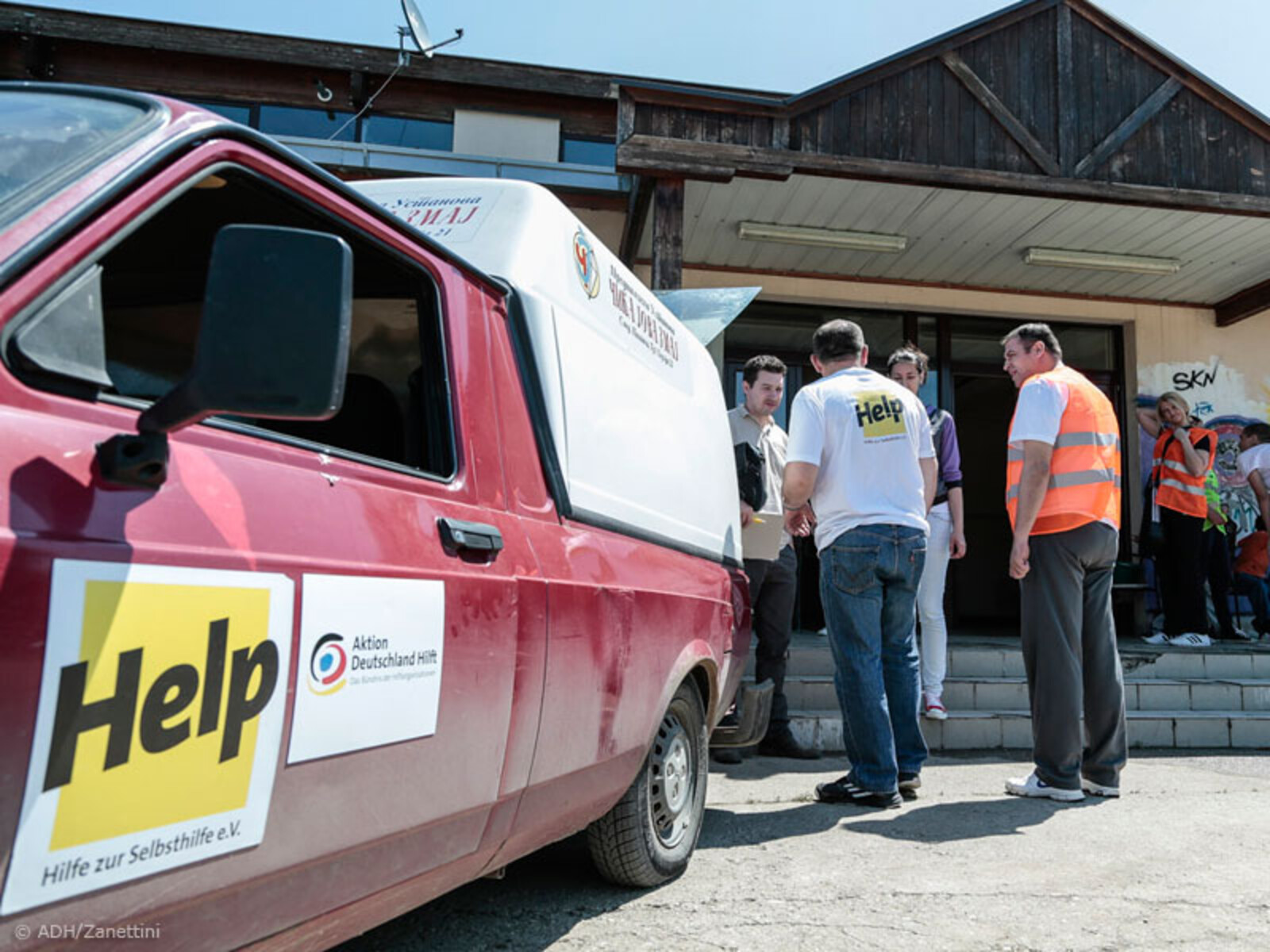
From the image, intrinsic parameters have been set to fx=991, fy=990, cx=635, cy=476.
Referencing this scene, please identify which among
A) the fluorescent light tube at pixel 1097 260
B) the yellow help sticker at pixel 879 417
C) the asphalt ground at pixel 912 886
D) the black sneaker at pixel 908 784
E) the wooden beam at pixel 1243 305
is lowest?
the asphalt ground at pixel 912 886

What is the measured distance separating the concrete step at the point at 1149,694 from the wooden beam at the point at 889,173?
3473 mm

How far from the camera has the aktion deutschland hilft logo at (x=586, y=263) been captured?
2940mm

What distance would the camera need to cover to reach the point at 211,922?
1.35 meters

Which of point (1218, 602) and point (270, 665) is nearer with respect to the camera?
point (270, 665)

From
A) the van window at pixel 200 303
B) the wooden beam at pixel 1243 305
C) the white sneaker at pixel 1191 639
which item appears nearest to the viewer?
the van window at pixel 200 303

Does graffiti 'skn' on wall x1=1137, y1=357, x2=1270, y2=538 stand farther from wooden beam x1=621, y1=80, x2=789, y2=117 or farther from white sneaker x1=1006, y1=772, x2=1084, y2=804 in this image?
white sneaker x1=1006, y1=772, x2=1084, y2=804

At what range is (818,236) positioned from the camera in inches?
334

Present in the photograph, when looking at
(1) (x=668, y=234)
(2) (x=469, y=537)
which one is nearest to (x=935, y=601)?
(1) (x=668, y=234)

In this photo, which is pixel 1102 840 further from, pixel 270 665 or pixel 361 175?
pixel 361 175

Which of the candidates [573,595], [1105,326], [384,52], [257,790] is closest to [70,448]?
[257,790]

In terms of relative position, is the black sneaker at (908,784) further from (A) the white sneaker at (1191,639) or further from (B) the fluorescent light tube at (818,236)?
(B) the fluorescent light tube at (818,236)

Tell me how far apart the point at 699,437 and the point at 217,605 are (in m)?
2.57

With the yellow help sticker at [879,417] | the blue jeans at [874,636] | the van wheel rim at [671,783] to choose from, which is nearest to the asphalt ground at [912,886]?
the van wheel rim at [671,783]

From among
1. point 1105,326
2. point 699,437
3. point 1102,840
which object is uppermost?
point 1105,326
